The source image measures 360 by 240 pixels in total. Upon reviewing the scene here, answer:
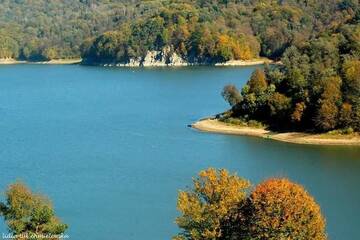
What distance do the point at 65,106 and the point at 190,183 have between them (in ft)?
122

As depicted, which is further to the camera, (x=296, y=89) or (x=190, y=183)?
(x=296, y=89)

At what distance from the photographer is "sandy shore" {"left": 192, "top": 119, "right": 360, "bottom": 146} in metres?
46.9

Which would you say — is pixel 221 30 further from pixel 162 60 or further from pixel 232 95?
pixel 232 95

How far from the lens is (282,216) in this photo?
61.9 feet

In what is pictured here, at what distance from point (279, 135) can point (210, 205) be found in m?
29.8

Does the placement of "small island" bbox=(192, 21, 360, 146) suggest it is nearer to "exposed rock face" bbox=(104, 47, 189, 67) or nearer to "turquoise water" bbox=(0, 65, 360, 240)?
"turquoise water" bbox=(0, 65, 360, 240)

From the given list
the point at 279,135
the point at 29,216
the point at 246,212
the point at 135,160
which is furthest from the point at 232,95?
the point at 29,216

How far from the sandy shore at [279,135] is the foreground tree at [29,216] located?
30.1 meters

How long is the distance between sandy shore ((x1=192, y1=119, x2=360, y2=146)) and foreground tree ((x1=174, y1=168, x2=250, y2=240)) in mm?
27105

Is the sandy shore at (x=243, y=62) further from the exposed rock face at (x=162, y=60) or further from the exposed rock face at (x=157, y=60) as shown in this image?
the exposed rock face at (x=157, y=60)

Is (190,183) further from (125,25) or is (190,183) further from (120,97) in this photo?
(125,25)

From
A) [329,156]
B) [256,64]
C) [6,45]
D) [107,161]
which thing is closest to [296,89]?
[329,156]

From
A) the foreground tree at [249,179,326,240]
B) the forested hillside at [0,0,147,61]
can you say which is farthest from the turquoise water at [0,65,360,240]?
the forested hillside at [0,0,147,61]

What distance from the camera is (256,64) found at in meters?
122
